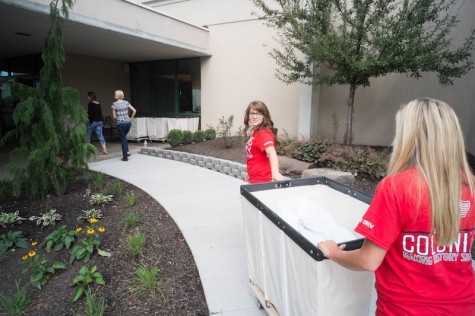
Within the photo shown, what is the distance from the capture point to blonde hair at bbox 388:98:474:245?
42.8 inches

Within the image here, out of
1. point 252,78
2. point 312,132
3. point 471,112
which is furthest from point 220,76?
point 471,112

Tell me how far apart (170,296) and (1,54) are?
12.5m

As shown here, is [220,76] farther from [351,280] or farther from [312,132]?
[351,280]

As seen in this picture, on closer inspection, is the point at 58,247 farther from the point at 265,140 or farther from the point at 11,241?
the point at 265,140

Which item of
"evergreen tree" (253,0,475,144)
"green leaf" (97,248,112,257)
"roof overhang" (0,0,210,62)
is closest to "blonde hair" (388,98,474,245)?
"green leaf" (97,248,112,257)

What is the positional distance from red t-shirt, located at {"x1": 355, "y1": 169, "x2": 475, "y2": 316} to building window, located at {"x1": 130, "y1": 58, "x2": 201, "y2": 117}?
11.0m

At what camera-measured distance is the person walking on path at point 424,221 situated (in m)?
1.09

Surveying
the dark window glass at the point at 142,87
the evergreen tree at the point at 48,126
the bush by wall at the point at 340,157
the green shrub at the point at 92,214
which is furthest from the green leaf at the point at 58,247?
the dark window glass at the point at 142,87

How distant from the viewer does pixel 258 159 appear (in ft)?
9.76

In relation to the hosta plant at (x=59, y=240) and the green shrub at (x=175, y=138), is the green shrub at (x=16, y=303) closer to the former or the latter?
the hosta plant at (x=59, y=240)

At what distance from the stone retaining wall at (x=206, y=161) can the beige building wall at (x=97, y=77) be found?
16.5ft

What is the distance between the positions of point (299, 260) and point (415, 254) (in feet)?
1.70

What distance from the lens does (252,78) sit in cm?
1022

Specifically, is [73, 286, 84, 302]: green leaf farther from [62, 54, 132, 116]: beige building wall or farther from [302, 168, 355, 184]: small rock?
[62, 54, 132, 116]: beige building wall
